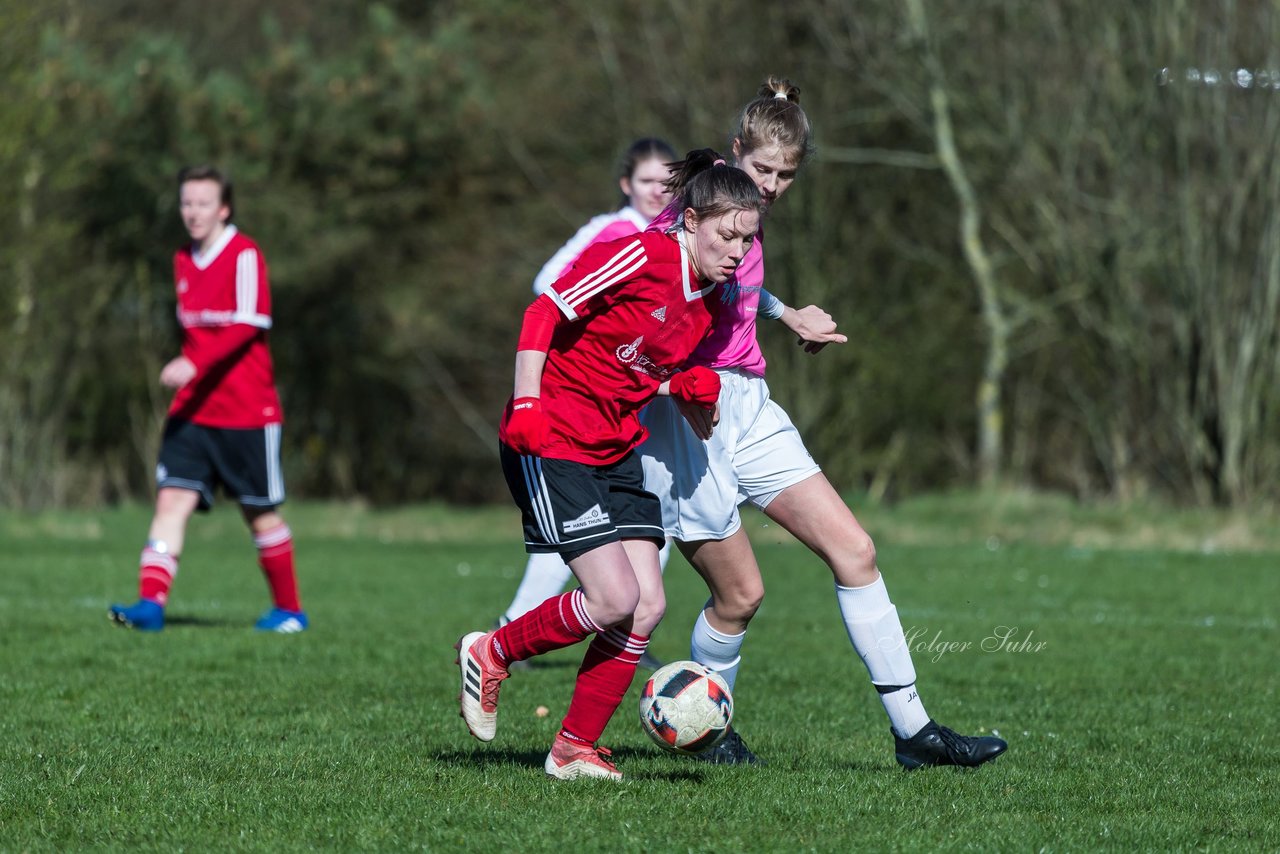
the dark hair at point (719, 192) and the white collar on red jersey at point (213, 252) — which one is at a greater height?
the dark hair at point (719, 192)

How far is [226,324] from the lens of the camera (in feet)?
26.8

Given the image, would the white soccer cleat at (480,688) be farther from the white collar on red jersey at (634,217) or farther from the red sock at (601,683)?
the white collar on red jersey at (634,217)

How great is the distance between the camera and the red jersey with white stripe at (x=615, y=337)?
14.7 feet

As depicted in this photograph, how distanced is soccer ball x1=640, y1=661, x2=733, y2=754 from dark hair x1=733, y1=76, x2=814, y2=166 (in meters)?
1.62

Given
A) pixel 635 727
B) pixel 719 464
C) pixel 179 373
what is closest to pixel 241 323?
pixel 179 373

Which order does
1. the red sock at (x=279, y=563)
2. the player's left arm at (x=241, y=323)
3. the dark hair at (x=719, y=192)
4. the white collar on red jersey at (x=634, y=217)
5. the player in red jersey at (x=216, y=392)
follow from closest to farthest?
the dark hair at (x=719, y=192) → the white collar on red jersey at (x=634, y=217) → the player's left arm at (x=241, y=323) → the player in red jersey at (x=216, y=392) → the red sock at (x=279, y=563)

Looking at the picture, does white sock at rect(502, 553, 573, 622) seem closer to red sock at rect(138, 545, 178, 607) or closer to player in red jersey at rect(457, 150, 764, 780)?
red sock at rect(138, 545, 178, 607)

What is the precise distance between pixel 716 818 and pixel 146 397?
19284mm

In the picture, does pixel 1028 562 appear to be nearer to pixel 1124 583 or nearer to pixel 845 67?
pixel 1124 583

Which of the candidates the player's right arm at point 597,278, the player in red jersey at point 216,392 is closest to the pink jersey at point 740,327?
the player's right arm at point 597,278

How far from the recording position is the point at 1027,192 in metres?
18.8

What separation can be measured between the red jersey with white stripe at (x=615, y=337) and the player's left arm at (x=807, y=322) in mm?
541

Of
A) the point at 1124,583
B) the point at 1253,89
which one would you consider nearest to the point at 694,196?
the point at 1124,583

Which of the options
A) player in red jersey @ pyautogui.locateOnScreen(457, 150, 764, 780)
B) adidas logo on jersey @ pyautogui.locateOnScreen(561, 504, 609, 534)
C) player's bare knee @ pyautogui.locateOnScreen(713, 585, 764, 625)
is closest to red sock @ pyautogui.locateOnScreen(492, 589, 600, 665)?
player in red jersey @ pyautogui.locateOnScreen(457, 150, 764, 780)
